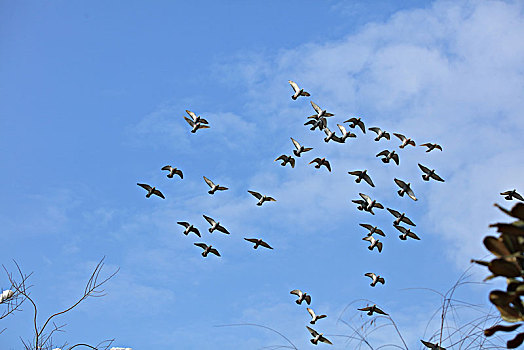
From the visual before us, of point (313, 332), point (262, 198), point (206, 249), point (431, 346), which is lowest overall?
point (431, 346)

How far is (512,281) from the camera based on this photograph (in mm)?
3436

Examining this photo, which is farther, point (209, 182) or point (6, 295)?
point (209, 182)

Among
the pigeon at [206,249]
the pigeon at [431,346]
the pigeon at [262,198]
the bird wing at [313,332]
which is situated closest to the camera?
the pigeon at [431,346]

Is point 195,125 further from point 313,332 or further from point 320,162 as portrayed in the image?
point 313,332

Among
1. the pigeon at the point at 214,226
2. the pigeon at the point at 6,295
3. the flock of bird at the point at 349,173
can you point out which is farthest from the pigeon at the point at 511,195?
the pigeon at the point at 6,295

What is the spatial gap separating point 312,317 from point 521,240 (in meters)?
9.16

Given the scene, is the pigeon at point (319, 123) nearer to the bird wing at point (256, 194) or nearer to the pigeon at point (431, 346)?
the bird wing at point (256, 194)

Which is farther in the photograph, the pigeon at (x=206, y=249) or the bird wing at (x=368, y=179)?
the bird wing at (x=368, y=179)

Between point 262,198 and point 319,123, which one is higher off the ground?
point 319,123

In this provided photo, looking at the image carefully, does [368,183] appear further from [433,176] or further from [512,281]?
[512,281]

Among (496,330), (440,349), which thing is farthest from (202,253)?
(496,330)

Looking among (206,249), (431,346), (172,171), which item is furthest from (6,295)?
(431,346)

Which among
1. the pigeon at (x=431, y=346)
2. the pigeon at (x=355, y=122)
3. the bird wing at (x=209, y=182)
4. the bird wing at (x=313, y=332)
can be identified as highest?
the pigeon at (x=355, y=122)

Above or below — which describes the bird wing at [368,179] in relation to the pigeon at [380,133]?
below
